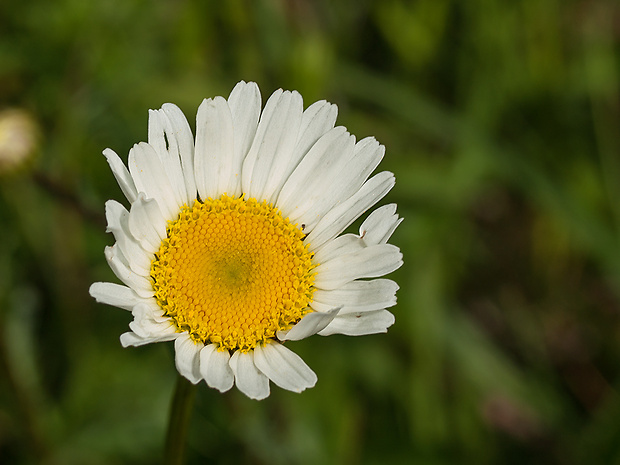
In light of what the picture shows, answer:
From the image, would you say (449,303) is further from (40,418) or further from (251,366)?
(251,366)

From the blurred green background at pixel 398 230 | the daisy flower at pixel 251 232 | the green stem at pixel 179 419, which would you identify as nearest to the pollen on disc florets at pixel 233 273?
the daisy flower at pixel 251 232

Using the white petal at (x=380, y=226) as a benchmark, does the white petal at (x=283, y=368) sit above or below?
below

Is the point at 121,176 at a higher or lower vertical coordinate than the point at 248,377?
higher

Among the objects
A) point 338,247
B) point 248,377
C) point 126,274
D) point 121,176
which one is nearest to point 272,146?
point 338,247

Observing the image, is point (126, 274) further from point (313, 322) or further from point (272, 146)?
point (272, 146)

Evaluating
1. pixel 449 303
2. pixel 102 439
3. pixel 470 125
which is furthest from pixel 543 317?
pixel 102 439

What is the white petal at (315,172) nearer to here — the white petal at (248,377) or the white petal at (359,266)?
the white petal at (359,266)

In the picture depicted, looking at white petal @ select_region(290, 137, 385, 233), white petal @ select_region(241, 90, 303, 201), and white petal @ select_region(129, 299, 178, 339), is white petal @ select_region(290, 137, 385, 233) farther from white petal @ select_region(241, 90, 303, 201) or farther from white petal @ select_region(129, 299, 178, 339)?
white petal @ select_region(129, 299, 178, 339)

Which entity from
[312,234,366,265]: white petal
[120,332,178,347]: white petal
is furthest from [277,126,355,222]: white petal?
[120,332,178,347]: white petal
